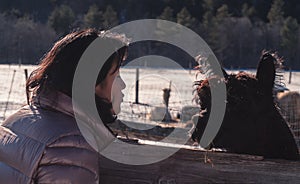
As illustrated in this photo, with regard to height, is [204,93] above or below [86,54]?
below

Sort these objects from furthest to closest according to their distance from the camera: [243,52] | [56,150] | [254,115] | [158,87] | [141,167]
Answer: [243,52], [158,87], [254,115], [141,167], [56,150]

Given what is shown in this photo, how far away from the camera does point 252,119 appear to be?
1.94m

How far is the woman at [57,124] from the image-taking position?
1.46m

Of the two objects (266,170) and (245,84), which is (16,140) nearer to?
(266,170)

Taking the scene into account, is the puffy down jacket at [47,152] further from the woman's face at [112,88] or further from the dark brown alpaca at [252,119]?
the dark brown alpaca at [252,119]

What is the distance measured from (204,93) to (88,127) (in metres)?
0.62

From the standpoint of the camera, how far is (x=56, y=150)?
1461mm

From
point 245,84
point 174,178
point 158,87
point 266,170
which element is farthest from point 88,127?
point 158,87

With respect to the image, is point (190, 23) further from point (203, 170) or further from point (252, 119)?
point (203, 170)

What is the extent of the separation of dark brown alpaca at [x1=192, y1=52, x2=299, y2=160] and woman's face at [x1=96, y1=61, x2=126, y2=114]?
0.42 meters

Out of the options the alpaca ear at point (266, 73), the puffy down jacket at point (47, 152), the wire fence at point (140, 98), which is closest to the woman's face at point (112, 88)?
the puffy down jacket at point (47, 152)

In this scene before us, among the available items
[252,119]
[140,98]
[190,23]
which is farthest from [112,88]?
[190,23]

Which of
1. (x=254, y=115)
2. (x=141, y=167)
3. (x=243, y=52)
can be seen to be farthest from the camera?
(x=243, y=52)

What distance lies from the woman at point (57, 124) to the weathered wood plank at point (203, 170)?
0.18 meters
